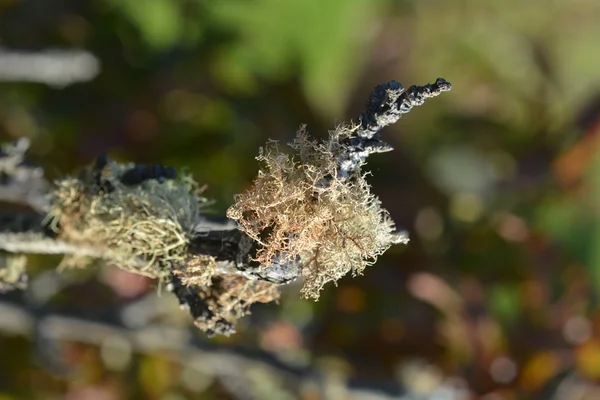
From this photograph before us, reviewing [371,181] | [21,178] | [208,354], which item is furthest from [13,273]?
[371,181]

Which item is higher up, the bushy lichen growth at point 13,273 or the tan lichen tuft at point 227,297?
the bushy lichen growth at point 13,273

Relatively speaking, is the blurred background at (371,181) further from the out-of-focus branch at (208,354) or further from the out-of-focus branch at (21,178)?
the out-of-focus branch at (21,178)

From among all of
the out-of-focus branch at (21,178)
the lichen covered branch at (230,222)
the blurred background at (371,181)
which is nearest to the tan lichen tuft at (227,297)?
the lichen covered branch at (230,222)

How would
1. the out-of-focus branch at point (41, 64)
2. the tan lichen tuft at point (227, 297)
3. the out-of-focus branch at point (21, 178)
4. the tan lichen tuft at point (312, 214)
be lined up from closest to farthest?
1. the tan lichen tuft at point (312, 214)
2. the tan lichen tuft at point (227, 297)
3. the out-of-focus branch at point (21, 178)
4. the out-of-focus branch at point (41, 64)

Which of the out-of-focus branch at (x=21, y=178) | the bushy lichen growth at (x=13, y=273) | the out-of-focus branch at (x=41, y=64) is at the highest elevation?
the out-of-focus branch at (x=41, y=64)

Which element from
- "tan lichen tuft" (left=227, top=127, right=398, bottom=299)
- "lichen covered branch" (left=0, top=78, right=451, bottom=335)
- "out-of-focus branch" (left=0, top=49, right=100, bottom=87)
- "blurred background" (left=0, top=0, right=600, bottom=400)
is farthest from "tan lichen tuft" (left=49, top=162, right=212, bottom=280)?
"out-of-focus branch" (left=0, top=49, right=100, bottom=87)

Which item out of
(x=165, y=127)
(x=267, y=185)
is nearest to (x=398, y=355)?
(x=165, y=127)

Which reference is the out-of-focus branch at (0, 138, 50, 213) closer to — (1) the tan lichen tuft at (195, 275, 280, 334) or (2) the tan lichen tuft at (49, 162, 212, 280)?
(2) the tan lichen tuft at (49, 162, 212, 280)

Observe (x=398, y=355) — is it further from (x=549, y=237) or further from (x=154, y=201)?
(x=154, y=201)

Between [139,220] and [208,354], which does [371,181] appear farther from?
[139,220]
